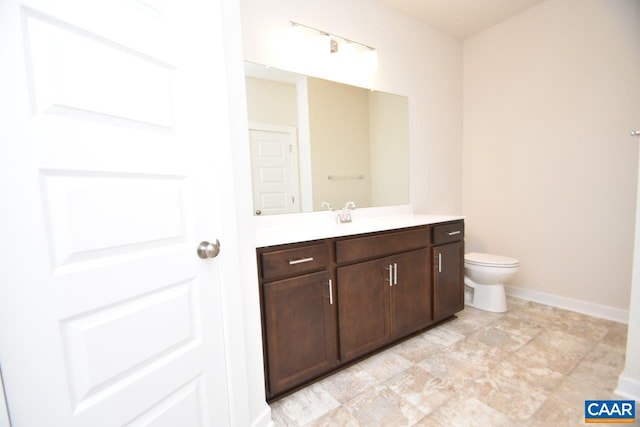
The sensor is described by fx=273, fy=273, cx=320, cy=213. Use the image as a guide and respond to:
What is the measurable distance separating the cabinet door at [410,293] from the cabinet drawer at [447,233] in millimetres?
158

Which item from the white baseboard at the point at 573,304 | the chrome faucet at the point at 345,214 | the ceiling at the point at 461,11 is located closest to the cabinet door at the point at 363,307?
the chrome faucet at the point at 345,214

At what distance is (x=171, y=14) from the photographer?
842 mm

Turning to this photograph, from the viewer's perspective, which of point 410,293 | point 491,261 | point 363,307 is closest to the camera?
point 363,307

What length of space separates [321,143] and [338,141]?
6.8 inches

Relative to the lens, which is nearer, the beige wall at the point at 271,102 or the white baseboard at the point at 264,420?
the white baseboard at the point at 264,420

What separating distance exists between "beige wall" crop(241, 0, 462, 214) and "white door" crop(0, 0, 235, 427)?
86cm

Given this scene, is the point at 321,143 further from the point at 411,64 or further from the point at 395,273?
the point at 411,64

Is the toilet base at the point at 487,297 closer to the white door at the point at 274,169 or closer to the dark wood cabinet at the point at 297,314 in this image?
the dark wood cabinet at the point at 297,314

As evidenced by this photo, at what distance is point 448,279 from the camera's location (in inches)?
85.6

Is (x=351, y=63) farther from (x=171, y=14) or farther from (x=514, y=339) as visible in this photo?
(x=514, y=339)

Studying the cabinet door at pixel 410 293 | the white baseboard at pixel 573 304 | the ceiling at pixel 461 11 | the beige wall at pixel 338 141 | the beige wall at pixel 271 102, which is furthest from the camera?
the ceiling at pixel 461 11

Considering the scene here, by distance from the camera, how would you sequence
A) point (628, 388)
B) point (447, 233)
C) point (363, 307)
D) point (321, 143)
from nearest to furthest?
point (628, 388)
point (363, 307)
point (321, 143)
point (447, 233)

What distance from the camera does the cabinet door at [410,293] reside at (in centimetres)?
183

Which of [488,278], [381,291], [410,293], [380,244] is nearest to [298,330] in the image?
[381,291]
